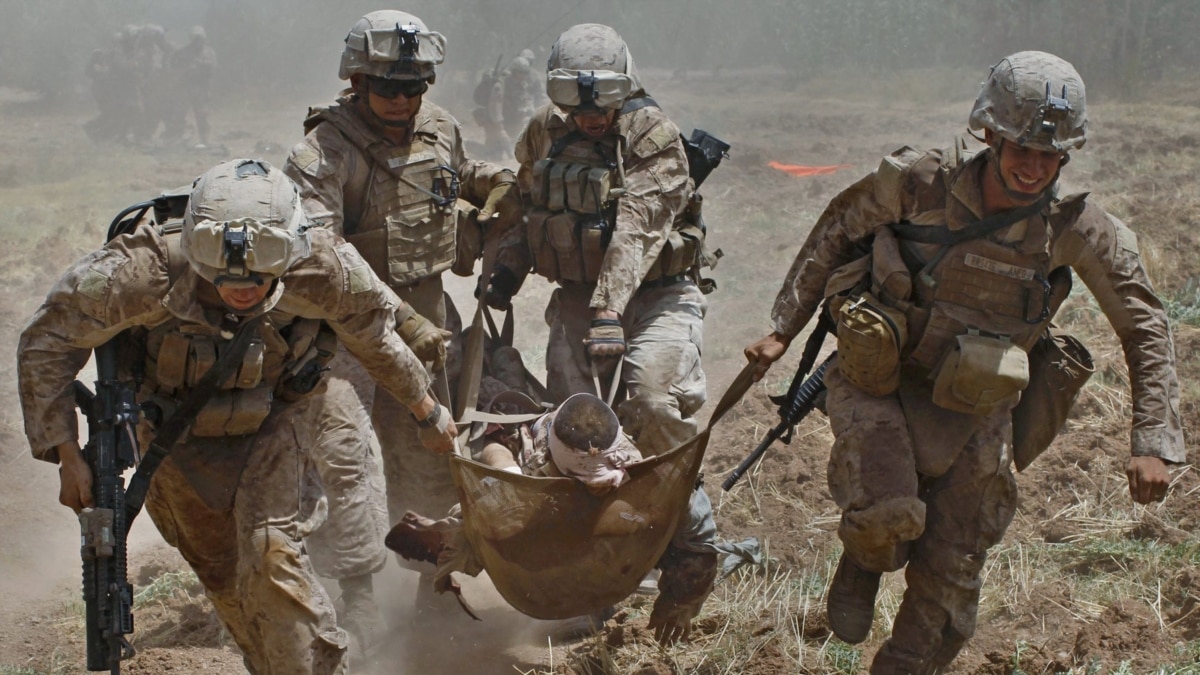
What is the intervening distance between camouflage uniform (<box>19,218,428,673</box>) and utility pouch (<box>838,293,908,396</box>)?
142cm

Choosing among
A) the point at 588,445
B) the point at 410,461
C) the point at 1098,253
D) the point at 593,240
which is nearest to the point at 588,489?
the point at 588,445

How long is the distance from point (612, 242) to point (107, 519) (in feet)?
8.29

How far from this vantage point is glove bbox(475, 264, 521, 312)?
6016mm

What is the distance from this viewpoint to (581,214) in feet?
19.0

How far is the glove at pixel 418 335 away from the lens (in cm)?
490

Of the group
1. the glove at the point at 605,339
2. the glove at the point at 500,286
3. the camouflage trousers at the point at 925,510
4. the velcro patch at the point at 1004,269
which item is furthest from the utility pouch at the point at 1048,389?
the glove at the point at 500,286

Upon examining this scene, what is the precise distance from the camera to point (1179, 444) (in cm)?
438

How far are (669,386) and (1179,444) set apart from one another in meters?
2.02

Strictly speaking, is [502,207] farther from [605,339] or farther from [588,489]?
[588,489]

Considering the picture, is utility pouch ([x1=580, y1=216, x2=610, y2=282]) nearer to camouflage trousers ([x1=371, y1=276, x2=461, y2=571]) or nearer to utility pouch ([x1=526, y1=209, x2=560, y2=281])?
utility pouch ([x1=526, y1=209, x2=560, y2=281])

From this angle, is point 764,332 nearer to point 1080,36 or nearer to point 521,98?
point 521,98

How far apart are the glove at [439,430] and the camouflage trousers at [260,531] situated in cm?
43

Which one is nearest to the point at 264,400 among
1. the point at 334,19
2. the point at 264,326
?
the point at 264,326

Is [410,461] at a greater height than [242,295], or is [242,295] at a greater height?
[242,295]
